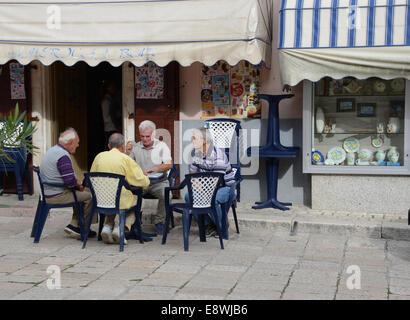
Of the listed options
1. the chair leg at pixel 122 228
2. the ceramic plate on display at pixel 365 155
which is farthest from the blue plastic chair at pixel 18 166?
the ceramic plate on display at pixel 365 155

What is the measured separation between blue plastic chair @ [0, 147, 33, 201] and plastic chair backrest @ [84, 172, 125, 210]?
299 cm

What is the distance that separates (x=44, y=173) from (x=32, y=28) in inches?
111

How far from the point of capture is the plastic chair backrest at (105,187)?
645 centimetres

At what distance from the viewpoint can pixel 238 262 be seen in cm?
607

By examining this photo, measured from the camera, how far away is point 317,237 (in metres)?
7.32

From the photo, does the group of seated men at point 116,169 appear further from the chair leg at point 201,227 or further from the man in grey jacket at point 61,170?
the chair leg at point 201,227

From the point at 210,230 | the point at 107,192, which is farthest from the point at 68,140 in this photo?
the point at 210,230

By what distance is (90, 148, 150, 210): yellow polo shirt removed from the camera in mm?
6613

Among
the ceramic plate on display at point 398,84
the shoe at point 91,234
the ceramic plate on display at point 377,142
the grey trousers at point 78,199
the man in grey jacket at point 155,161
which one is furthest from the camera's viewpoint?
the ceramic plate on display at point 377,142

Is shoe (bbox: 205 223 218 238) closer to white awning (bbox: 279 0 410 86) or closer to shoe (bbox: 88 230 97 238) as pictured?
shoe (bbox: 88 230 97 238)

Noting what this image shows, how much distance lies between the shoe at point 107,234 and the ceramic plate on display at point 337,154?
140 inches

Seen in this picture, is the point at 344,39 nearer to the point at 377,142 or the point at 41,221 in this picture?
the point at 377,142

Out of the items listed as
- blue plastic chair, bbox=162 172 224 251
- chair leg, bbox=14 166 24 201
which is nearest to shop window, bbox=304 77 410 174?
blue plastic chair, bbox=162 172 224 251

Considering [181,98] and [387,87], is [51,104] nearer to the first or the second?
[181,98]
